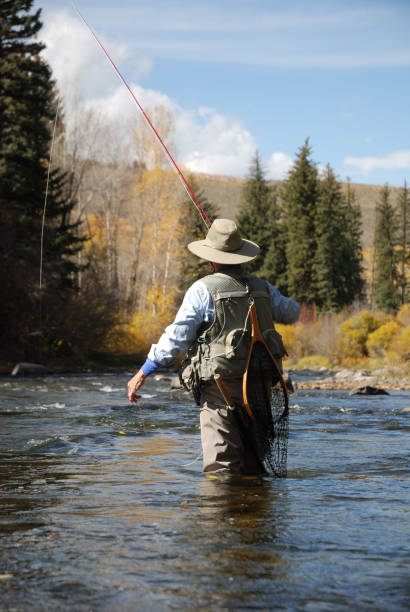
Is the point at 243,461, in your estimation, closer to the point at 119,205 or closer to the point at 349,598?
the point at 349,598

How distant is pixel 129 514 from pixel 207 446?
929 mm

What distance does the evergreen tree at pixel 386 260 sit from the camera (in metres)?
59.3

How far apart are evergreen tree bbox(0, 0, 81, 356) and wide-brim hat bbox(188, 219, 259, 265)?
76.0 feet

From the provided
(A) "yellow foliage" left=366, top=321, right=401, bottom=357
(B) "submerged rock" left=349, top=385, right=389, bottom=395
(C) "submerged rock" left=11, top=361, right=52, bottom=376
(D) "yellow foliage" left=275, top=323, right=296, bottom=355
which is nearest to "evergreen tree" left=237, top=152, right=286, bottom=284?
(D) "yellow foliage" left=275, top=323, right=296, bottom=355

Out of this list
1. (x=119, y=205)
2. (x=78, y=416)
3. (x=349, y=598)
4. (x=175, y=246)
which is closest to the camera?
(x=349, y=598)

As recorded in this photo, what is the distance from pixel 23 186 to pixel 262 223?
2772cm

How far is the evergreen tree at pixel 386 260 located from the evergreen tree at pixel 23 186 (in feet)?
110

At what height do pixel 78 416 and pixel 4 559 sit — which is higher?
pixel 4 559

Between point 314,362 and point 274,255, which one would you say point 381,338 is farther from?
point 274,255

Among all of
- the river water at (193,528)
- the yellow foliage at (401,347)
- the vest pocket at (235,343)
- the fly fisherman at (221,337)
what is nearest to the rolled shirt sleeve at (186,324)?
the fly fisherman at (221,337)

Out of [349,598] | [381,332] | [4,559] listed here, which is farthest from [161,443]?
[381,332]

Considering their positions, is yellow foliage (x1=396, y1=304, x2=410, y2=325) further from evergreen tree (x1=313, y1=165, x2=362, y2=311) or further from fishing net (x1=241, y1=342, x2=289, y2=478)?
fishing net (x1=241, y1=342, x2=289, y2=478)

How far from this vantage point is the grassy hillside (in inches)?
4567

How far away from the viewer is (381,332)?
98.1 ft
